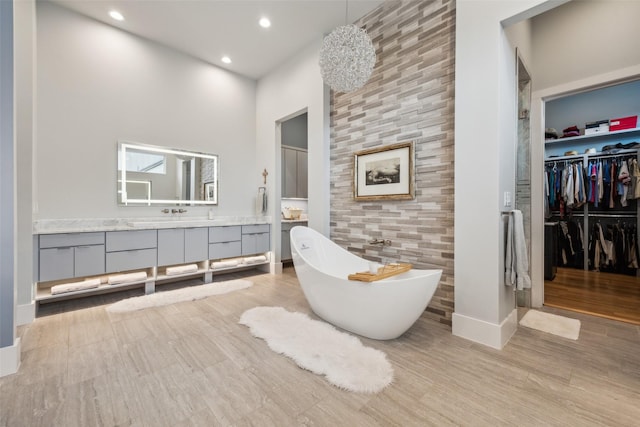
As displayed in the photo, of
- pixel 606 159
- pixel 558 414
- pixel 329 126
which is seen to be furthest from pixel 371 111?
pixel 606 159

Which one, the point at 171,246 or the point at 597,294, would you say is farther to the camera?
the point at 171,246

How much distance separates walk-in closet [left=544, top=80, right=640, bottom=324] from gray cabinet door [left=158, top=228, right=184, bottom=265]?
4.76 meters

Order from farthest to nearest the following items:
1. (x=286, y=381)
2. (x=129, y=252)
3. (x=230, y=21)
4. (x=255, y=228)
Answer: (x=255, y=228), (x=230, y=21), (x=129, y=252), (x=286, y=381)

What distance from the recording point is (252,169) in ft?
16.0

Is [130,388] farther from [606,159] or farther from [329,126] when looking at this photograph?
[606,159]

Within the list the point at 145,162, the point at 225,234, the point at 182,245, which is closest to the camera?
the point at 182,245

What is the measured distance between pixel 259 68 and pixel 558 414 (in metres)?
5.17

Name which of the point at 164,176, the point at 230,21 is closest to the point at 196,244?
the point at 164,176

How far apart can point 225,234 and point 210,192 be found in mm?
872

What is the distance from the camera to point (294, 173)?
5422mm

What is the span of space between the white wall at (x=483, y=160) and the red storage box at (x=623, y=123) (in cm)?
345

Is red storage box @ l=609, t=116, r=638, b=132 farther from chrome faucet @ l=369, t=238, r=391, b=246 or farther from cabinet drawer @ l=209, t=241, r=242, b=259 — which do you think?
cabinet drawer @ l=209, t=241, r=242, b=259

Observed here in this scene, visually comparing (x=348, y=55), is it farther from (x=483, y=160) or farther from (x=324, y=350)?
(x=324, y=350)

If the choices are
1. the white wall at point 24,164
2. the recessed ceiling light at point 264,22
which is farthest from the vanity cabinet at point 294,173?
the white wall at point 24,164
